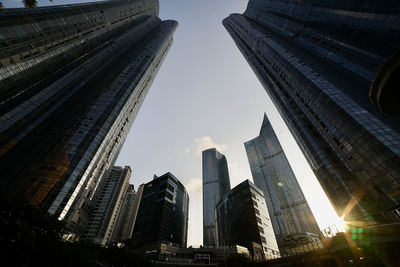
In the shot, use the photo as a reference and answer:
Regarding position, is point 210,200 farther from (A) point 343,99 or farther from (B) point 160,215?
(A) point 343,99

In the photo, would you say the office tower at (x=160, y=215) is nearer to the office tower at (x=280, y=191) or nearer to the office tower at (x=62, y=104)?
the office tower at (x=62, y=104)

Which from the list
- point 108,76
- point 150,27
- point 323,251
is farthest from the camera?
point 150,27

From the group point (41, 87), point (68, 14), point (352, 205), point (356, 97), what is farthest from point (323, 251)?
point (68, 14)

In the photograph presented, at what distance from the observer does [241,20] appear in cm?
11431

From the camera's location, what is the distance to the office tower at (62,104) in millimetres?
40875

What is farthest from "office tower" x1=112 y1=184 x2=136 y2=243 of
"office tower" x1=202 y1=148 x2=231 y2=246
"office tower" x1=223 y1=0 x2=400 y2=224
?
"office tower" x1=223 y1=0 x2=400 y2=224

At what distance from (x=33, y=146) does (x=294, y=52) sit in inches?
3581

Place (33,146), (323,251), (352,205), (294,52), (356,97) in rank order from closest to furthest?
(323,251) → (352,205) → (356,97) → (33,146) → (294,52)

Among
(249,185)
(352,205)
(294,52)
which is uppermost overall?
(294,52)

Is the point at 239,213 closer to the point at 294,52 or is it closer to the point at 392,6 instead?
the point at 294,52

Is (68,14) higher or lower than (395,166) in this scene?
higher

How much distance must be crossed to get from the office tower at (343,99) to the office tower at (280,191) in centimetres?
9426

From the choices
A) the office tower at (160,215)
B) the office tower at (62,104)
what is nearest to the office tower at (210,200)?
the office tower at (160,215)

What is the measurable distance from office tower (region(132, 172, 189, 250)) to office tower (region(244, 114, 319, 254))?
7323 centimetres
